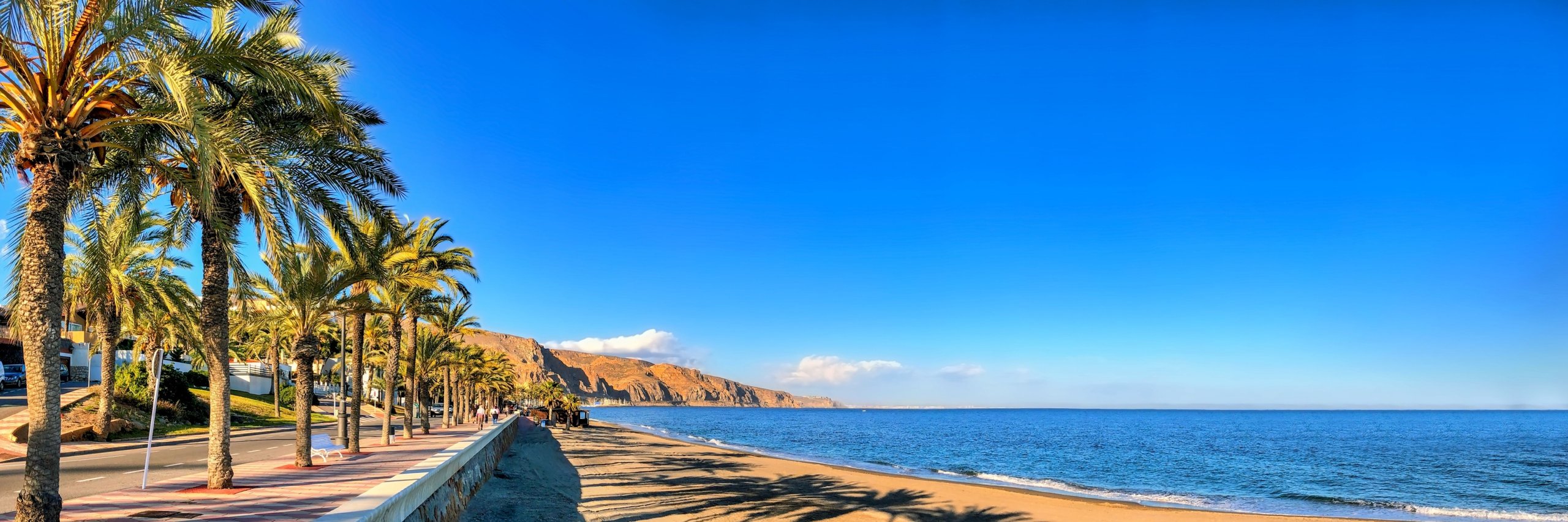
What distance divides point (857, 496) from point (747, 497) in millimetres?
4156

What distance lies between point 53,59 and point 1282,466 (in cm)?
5435

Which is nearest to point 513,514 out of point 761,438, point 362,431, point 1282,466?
point 362,431

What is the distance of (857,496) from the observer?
1005 inches

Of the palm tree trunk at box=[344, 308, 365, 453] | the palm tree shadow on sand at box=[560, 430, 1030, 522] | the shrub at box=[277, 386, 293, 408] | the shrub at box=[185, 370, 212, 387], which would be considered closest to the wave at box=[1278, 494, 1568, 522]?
the palm tree shadow on sand at box=[560, 430, 1030, 522]

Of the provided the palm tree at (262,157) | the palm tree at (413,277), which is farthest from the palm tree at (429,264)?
the palm tree at (262,157)

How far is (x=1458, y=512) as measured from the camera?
26859mm

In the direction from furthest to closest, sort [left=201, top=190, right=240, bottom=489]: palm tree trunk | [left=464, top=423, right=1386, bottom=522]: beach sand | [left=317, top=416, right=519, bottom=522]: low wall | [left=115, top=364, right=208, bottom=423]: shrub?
1. [left=115, top=364, right=208, bottom=423]: shrub
2. [left=464, top=423, right=1386, bottom=522]: beach sand
3. [left=201, top=190, right=240, bottom=489]: palm tree trunk
4. [left=317, top=416, right=519, bottom=522]: low wall

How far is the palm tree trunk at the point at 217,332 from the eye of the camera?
11.7 metres

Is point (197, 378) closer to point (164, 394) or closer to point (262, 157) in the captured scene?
point (164, 394)

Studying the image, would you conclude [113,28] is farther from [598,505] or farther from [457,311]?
[457,311]

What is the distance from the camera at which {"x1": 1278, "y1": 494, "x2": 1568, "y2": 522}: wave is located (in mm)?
25594

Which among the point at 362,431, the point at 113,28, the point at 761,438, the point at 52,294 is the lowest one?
the point at 761,438

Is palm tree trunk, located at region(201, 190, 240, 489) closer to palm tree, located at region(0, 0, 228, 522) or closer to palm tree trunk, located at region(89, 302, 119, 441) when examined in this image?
palm tree, located at region(0, 0, 228, 522)

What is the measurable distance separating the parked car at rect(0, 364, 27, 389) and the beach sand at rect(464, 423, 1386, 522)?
35882mm
